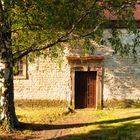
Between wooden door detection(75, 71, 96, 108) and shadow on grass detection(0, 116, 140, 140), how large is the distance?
4.34 metres

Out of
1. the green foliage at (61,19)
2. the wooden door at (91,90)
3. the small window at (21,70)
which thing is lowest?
the wooden door at (91,90)

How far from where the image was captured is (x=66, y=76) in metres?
25.1

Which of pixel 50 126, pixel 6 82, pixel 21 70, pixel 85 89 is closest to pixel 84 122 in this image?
pixel 50 126

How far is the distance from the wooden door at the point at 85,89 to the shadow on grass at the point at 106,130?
171 inches

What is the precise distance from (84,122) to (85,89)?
180 inches

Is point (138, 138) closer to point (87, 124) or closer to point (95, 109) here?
point (87, 124)

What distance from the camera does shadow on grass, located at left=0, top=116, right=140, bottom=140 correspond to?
1745 cm

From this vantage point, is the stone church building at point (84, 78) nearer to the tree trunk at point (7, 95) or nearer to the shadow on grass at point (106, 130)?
the shadow on grass at point (106, 130)

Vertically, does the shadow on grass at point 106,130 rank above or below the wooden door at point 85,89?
below

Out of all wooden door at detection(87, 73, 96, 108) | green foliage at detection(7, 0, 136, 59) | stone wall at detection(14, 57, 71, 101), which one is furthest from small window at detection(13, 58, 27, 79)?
green foliage at detection(7, 0, 136, 59)

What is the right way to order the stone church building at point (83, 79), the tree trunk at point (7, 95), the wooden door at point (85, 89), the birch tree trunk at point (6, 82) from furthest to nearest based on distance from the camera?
the wooden door at point (85, 89) < the stone church building at point (83, 79) < the tree trunk at point (7, 95) < the birch tree trunk at point (6, 82)

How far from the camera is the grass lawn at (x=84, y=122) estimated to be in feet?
58.7

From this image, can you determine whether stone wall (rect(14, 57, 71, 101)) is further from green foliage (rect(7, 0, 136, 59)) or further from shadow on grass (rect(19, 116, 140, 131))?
green foliage (rect(7, 0, 136, 59))

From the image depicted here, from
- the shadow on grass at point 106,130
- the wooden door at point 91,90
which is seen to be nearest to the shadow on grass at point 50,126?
the shadow on grass at point 106,130
